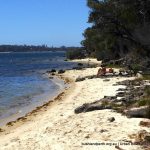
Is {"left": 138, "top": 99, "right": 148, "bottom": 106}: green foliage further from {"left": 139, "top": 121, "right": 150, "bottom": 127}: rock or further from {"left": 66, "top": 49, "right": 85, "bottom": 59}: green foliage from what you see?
{"left": 66, "top": 49, "right": 85, "bottom": 59}: green foliage

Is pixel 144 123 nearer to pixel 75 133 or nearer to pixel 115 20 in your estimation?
pixel 75 133

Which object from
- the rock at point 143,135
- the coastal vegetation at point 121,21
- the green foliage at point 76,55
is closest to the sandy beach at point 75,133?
the rock at point 143,135

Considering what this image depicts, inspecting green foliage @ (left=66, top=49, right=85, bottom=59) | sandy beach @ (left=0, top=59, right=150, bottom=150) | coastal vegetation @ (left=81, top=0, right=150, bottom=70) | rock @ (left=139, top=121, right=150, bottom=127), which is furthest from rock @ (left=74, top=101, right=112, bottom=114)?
green foliage @ (left=66, top=49, right=85, bottom=59)

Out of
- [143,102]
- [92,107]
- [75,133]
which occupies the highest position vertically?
[143,102]

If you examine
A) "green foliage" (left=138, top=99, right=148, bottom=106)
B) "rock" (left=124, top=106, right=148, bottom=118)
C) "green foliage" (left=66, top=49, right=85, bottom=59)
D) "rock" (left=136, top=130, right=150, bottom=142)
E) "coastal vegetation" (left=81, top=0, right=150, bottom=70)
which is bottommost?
"green foliage" (left=66, top=49, right=85, bottom=59)

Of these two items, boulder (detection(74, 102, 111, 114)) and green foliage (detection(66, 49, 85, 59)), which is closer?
boulder (detection(74, 102, 111, 114))

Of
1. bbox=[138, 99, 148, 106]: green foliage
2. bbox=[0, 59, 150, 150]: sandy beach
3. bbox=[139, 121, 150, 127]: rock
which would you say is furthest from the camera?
bbox=[138, 99, 148, 106]: green foliage

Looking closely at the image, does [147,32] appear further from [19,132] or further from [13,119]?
[19,132]

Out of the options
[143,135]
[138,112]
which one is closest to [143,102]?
[138,112]

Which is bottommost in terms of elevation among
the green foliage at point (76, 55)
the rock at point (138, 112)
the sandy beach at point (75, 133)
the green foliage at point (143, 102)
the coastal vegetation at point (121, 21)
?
the green foliage at point (76, 55)

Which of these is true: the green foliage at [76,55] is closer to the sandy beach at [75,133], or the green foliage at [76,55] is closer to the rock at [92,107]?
the rock at [92,107]

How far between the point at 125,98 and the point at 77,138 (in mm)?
7316

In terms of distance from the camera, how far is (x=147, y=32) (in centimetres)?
4038

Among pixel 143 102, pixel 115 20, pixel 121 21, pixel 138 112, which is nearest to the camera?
pixel 138 112
